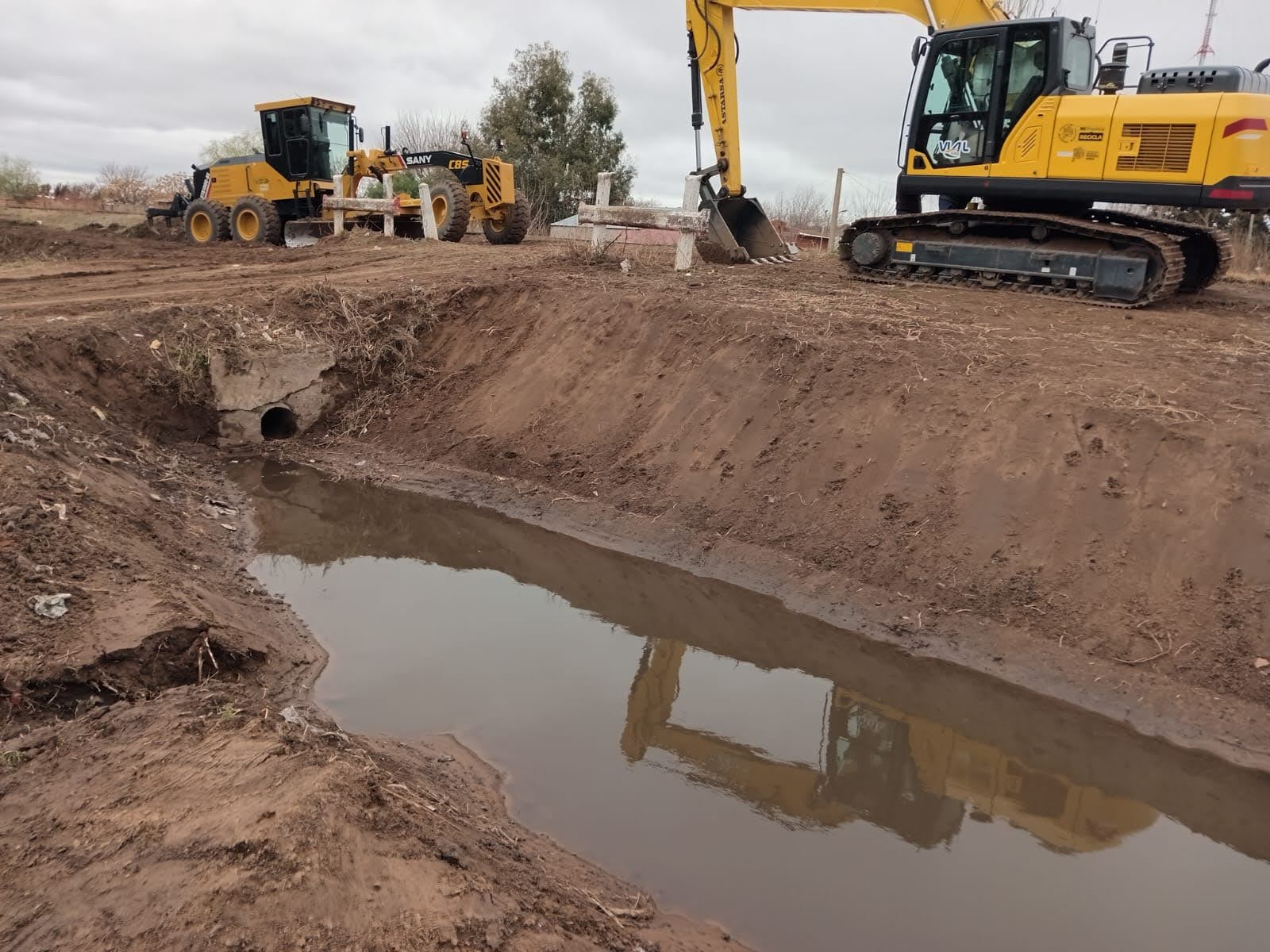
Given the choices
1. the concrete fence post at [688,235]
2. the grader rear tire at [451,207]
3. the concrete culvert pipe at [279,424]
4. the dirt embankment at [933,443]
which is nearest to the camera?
the dirt embankment at [933,443]

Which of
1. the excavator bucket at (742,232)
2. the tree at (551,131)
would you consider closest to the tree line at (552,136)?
the tree at (551,131)

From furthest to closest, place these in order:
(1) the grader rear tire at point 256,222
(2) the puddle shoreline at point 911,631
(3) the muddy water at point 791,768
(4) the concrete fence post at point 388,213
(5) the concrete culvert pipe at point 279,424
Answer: (1) the grader rear tire at point 256,222, (4) the concrete fence post at point 388,213, (5) the concrete culvert pipe at point 279,424, (2) the puddle shoreline at point 911,631, (3) the muddy water at point 791,768

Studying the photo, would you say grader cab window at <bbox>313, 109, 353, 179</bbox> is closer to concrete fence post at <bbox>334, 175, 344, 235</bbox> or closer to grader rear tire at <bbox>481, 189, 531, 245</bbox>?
concrete fence post at <bbox>334, 175, 344, 235</bbox>

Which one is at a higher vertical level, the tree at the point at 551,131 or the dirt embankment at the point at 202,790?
the tree at the point at 551,131

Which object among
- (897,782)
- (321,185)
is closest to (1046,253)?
(897,782)

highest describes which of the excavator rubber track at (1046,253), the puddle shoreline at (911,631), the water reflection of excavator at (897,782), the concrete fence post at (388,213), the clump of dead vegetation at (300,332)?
the concrete fence post at (388,213)

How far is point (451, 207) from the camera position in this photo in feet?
53.2

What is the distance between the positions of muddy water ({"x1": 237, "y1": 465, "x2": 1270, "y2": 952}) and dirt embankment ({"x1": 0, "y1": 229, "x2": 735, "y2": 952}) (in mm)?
Result: 343

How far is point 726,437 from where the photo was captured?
25.1ft

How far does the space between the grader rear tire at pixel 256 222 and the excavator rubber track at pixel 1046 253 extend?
1207cm

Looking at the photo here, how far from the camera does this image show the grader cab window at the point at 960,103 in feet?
31.5

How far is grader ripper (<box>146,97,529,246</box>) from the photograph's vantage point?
54.9 ft

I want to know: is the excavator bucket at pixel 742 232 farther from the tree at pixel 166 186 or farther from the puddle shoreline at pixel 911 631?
the tree at pixel 166 186

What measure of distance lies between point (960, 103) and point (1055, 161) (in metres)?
1.34
